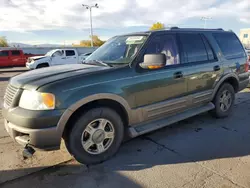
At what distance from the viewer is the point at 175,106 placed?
12.1 feet

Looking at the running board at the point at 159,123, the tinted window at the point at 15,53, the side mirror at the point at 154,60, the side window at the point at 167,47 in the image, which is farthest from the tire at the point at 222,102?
the tinted window at the point at 15,53

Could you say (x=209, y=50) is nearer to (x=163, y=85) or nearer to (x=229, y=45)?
(x=229, y=45)

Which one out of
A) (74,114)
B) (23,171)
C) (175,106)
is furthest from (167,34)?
(23,171)

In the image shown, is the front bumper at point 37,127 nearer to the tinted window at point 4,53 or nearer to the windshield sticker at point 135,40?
the windshield sticker at point 135,40

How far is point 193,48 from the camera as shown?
13.1 feet

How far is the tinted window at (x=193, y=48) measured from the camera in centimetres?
386

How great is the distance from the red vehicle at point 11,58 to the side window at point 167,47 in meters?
18.7

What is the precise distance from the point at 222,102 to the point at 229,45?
1263 millimetres

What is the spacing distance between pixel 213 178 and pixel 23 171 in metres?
2.42

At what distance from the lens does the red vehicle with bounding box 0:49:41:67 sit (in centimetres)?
1862

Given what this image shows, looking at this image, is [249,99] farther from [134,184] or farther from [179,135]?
[134,184]

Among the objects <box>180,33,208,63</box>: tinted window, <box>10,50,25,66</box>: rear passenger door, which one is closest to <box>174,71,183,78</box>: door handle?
<box>180,33,208,63</box>: tinted window

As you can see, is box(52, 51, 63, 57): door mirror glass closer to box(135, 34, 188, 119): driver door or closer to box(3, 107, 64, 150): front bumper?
box(135, 34, 188, 119): driver door

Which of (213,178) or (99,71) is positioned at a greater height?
(99,71)
